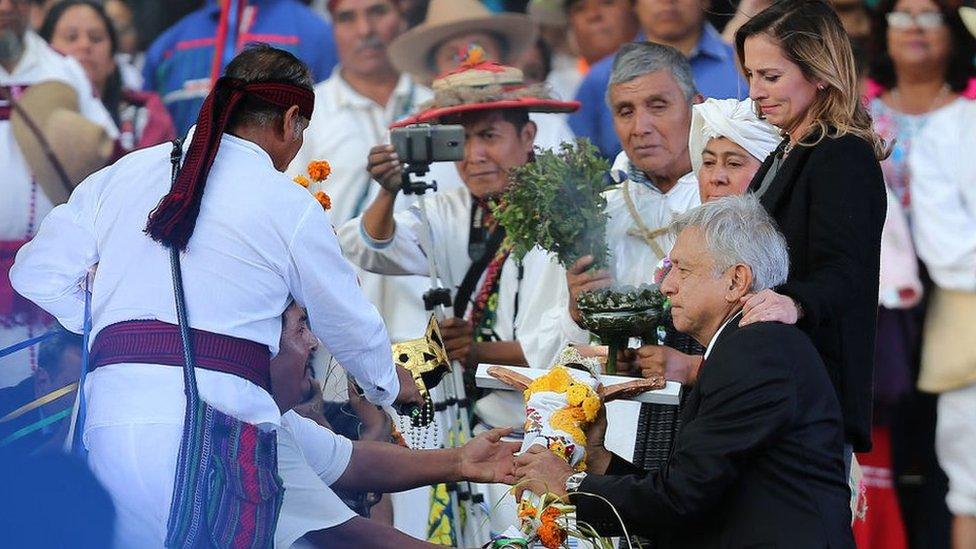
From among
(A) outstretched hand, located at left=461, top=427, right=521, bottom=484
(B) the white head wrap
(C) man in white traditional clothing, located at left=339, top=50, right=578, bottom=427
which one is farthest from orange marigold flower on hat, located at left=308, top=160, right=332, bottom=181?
(B) the white head wrap

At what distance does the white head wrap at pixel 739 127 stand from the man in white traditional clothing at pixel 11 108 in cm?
243

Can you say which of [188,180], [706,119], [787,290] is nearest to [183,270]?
[188,180]

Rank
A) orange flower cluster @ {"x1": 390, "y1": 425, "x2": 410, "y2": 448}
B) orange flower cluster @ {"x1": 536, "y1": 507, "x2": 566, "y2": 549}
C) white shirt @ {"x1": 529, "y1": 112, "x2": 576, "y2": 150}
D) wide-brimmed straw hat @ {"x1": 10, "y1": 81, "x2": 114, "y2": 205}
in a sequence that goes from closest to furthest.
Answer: orange flower cluster @ {"x1": 536, "y1": 507, "x2": 566, "y2": 549}, orange flower cluster @ {"x1": 390, "y1": 425, "x2": 410, "y2": 448}, white shirt @ {"x1": 529, "y1": 112, "x2": 576, "y2": 150}, wide-brimmed straw hat @ {"x1": 10, "y1": 81, "x2": 114, "y2": 205}

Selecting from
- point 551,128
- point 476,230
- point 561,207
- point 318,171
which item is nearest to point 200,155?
point 318,171

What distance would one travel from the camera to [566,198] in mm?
4781

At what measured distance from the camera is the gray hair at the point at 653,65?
17.2 ft

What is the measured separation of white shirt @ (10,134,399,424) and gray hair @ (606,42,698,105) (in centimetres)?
170

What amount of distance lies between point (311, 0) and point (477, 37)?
0.84m

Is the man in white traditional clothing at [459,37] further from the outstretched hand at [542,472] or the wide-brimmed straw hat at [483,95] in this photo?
the outstretched hand at [542,472]

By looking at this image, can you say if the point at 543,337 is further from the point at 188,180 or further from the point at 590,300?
the point at 188,180

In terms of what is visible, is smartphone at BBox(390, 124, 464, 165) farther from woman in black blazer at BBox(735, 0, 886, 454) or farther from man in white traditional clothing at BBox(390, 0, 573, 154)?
man in white traditional clothing at BBox(390, 0, 573, 154)

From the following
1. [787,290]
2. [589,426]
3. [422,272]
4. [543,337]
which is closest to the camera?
[787,290]

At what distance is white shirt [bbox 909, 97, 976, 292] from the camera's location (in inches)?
232

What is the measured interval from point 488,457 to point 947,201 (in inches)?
96.5
